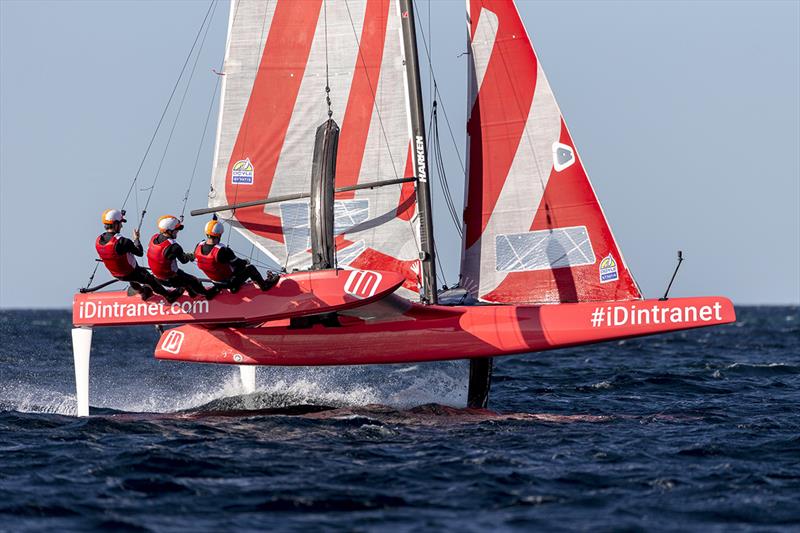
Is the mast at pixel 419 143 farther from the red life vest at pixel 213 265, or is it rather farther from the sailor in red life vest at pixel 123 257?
the sailor in red life vest at pixel 123 257

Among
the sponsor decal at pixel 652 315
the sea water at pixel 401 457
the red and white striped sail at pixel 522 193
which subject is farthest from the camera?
the red and white striped sail at pixel 522 193

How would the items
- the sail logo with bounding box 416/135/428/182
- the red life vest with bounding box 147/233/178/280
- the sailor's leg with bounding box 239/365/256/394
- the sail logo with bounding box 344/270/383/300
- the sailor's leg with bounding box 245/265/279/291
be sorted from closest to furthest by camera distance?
1. the sail logo with bounding box 344/270/383/300
2. the red life vest with bounding box 147/233/178/280
3. the sailor's leg with bounding box 245/265/279/291
4. the sail logo with bounding box 416/135/428/182
5. the sailor's leg with bounding box 239/365/256/394

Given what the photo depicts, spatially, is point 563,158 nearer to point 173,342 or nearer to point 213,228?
point 213,228

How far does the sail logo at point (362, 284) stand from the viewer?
1227 centimetres

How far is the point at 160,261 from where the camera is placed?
12.4 meters

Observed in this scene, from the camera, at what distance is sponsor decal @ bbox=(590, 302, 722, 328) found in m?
12.7

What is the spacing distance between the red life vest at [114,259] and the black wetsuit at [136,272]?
0.12 ft

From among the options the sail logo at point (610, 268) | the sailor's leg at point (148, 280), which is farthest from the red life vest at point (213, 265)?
the sail logo at point (610, 268)

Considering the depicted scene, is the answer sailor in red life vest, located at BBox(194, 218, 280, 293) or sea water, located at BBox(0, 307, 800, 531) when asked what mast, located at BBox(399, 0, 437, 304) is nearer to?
sea water, located at BBox(0, 307, 800, 531)

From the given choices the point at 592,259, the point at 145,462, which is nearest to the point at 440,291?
the point at 592,259

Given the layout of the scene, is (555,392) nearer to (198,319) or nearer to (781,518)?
(198,319)

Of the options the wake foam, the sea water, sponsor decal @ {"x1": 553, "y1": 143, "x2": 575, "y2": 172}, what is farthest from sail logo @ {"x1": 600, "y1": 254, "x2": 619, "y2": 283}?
the wake foam

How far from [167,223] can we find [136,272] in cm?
78

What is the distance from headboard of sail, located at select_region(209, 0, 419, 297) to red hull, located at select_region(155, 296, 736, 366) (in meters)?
1.21
